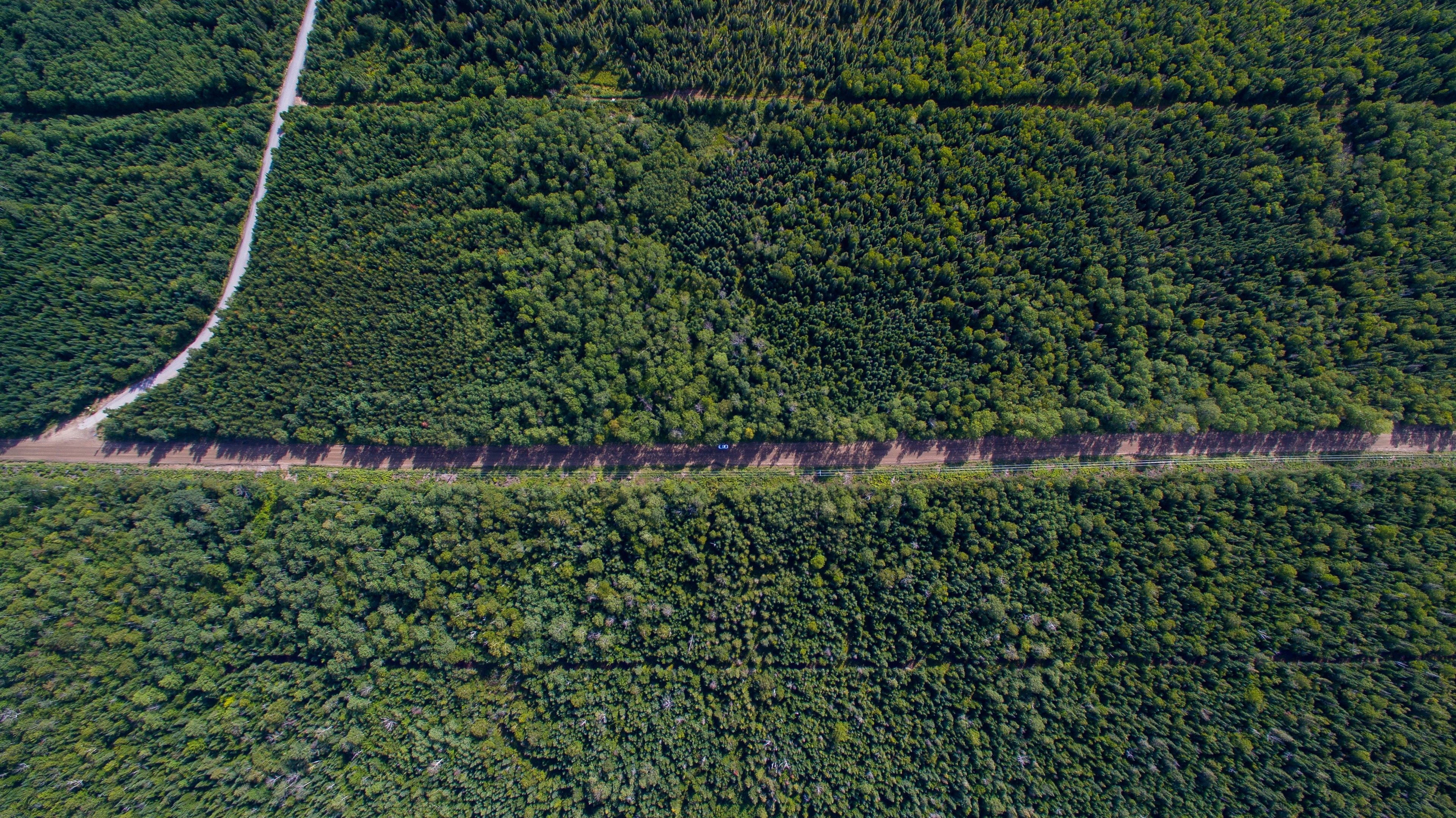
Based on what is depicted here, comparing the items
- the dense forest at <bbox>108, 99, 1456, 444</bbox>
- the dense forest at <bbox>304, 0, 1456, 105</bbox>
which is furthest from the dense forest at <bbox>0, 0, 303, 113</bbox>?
the dense forest at <bbox>108, 99, 1456, 444</bbox>

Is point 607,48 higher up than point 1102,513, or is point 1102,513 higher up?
point 607,48

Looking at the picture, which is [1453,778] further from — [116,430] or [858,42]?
[116,430]

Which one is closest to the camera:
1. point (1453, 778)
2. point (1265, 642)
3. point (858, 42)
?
point (1453, 778)

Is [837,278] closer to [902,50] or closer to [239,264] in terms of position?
[902,50]

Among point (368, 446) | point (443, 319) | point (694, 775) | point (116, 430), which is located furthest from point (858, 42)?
point (116, 430)

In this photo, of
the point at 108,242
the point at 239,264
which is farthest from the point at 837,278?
the point at 108,242

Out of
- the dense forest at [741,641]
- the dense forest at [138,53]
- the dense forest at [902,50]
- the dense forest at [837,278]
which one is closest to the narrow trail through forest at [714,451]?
the dense forest at [837,278]

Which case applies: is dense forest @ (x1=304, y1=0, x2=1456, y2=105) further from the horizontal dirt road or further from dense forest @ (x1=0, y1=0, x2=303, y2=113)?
the horizontal dirt road
